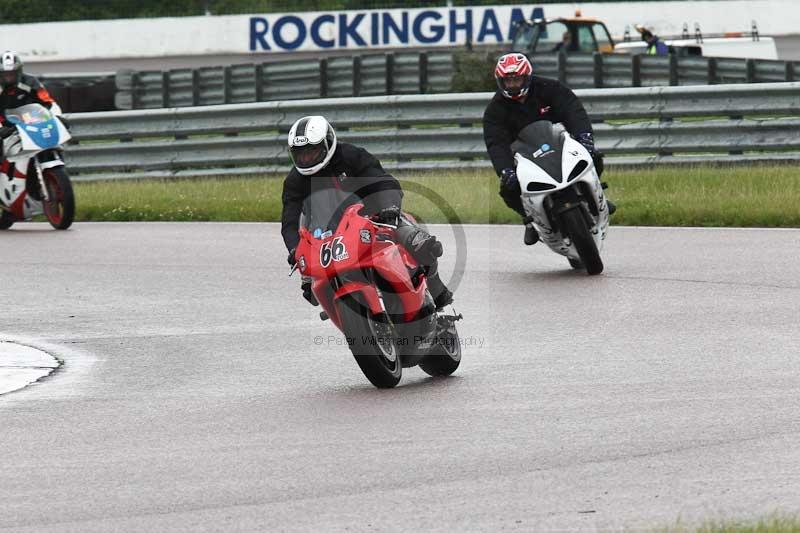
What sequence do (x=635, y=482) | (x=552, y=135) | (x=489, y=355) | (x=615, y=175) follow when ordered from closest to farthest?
A: (x=635, y=482)
(x=489, y=355)
(x=552, y=135)
(x=615, y=175)

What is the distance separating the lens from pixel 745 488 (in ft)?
18.0

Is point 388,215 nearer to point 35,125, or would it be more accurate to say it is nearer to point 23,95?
point 35,125

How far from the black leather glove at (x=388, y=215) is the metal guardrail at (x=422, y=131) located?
11011 millimetres

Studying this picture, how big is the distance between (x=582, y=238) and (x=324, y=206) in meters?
4.01

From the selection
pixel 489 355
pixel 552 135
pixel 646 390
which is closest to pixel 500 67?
pixel 552 135

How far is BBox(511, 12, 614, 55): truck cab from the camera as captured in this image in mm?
33719

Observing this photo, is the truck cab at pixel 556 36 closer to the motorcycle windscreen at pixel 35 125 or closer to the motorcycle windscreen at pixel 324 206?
the motorcycle windscreen at pixel 35 125

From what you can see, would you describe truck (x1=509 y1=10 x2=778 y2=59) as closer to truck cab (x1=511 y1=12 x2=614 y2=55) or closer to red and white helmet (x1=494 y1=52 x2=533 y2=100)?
truck cab (x1=511 y1=12 x2=614 y2=55)

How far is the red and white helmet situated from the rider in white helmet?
12.8 ft

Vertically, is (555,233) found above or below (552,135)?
below

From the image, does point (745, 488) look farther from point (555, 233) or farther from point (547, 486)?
point (555, 233)

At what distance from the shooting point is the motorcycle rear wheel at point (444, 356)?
827 centimetres

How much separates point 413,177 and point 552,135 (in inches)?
276

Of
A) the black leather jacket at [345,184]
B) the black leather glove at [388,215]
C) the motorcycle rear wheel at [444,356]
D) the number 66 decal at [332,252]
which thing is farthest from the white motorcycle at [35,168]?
the number 66 decal at [332,252]
